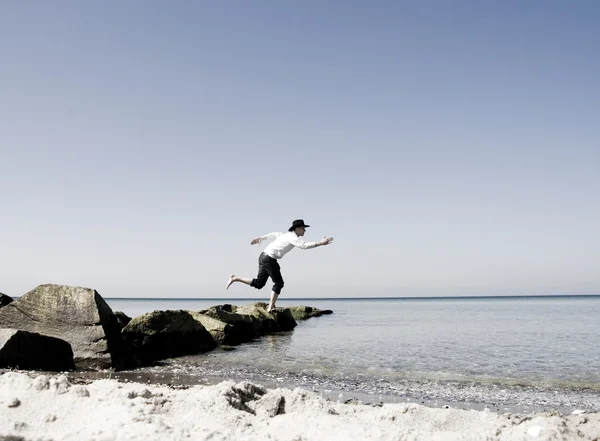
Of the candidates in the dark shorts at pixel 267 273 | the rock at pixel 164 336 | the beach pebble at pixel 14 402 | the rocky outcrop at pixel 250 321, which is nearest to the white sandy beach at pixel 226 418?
the beach pebble at pixel 14 402

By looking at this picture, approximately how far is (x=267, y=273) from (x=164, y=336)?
9.38 ft

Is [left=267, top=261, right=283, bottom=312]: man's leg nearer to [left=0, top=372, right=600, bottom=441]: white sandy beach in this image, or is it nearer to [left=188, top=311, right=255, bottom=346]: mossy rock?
[left=188, top=311, right=255, bottom=346]: mossy rock

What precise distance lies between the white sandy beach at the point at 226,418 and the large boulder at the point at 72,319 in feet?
13.4

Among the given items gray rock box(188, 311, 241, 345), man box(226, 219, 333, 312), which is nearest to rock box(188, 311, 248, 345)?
gray rock box(188, 311, 241, 345)

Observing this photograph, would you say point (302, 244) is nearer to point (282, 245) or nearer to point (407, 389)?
point (282, 245)

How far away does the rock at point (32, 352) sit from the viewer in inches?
274

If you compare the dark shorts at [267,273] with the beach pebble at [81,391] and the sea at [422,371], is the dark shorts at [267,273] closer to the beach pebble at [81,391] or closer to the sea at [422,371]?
the sea at [422,371]

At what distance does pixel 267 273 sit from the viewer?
1177 cm

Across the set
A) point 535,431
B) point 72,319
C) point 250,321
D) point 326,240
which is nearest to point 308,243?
point 326,240

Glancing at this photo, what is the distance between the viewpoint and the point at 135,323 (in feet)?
34.3

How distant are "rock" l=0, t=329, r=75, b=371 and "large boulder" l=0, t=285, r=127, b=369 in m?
0.75

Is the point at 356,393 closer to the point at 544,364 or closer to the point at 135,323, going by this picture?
the point at 544,364

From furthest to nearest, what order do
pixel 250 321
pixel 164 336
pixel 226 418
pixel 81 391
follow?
pixel 250 321 < pixel 164 336 < pixel 81 391 < pixel 226 418

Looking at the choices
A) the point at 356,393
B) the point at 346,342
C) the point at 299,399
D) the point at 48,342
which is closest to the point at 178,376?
the point at 48,342
